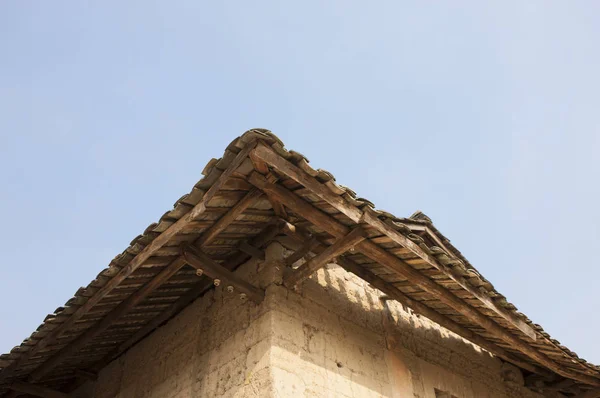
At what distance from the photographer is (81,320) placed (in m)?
5.62

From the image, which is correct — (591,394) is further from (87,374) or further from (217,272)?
(87,374)

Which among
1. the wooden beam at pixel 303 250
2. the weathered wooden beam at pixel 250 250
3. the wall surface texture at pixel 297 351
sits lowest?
the wall surface texture at pixel 297 351

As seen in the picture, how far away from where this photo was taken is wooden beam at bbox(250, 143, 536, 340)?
3876mm

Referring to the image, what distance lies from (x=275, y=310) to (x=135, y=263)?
50.7 inches

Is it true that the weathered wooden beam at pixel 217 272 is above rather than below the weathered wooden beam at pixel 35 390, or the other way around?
above

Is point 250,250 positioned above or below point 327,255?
above

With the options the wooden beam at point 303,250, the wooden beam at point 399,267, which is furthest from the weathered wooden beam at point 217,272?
the wooden beam at point 399,267

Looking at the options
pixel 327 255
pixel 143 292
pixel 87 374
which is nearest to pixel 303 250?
pixel 327 255

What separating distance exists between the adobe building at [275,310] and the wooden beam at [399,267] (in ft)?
0.05

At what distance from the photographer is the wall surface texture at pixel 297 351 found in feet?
15.6

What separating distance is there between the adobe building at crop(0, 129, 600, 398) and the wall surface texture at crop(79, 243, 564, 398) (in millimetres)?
17

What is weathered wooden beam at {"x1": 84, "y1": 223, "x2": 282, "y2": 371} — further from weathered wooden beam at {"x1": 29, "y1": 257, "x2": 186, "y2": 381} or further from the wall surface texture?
weathered wooden beam at {"x1": 29, "y1": 257, "x2": 186, "y2": 381}

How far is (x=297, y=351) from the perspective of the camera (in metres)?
4.80

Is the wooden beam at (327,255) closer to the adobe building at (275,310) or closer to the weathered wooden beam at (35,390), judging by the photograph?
the adobe building at (275,310)
